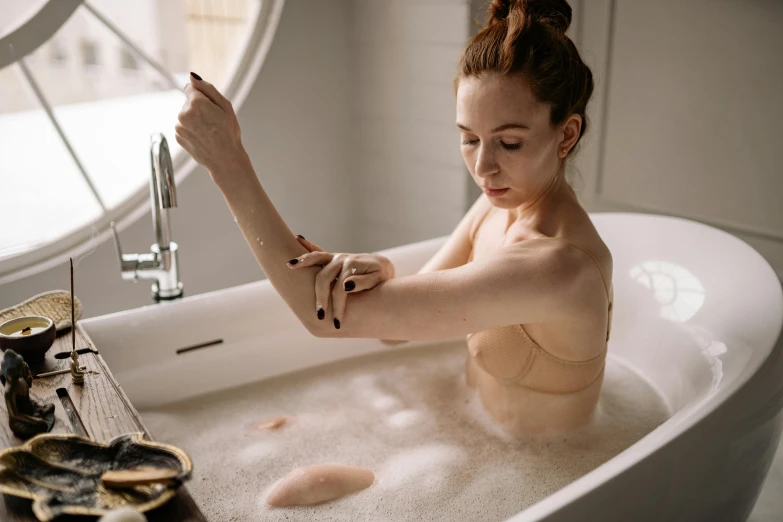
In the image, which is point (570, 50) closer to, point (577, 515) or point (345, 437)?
point (577, 515)

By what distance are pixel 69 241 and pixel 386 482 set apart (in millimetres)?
1509

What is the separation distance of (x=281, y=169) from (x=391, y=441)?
1.54 m

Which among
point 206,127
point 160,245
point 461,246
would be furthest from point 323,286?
point 160,245

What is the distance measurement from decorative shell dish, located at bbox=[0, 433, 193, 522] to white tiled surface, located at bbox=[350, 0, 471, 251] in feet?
6.33

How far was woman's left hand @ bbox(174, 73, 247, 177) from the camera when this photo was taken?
4.25ft

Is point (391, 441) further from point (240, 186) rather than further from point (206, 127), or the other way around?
point (206, 127)

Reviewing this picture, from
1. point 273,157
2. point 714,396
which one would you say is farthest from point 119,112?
point 714,396

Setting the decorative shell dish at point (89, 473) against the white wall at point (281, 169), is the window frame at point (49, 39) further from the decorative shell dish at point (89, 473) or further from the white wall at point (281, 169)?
the decorative shell dish at point (89, 473)

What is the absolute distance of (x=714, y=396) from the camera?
4.40 feet

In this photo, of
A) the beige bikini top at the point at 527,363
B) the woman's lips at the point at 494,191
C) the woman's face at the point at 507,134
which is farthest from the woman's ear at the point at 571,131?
the beige bikini top at the point at 527,363

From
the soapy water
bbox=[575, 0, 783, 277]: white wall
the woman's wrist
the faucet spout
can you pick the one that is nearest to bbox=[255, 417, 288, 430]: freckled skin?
Answer: the soapy water

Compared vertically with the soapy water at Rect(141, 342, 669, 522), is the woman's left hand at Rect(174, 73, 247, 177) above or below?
above

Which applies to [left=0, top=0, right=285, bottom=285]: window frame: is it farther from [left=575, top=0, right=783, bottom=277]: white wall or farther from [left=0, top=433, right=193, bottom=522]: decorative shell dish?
[left=0, top=433, right=193, bottom=522]: decorative shell dish

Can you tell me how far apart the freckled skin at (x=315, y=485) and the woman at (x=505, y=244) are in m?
0.29
